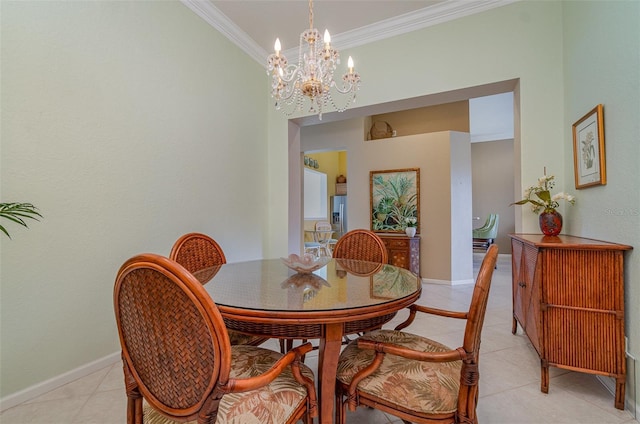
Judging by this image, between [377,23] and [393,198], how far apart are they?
2688 millimetres

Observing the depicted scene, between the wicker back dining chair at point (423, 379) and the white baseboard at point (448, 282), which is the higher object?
the wicker back dining chair at point (423, 379)

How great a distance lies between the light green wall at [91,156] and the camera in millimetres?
1617

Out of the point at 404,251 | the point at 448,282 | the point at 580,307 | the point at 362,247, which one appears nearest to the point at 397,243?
the point at 404,251

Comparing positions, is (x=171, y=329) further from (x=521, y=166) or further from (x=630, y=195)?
Answer: (x=521, y=166)

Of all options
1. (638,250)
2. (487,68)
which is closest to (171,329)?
(638,250)

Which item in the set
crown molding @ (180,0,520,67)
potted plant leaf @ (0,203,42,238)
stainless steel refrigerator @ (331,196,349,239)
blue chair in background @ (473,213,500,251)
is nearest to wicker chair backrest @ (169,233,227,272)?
potted plant leaf @ (0,203,42,238)

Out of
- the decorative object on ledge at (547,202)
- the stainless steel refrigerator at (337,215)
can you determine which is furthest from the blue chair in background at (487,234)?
the decorative object on ledge at (547,202)

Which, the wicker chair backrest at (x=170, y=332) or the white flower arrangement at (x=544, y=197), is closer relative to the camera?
the wicker chair backrest at (x=170, y=332)

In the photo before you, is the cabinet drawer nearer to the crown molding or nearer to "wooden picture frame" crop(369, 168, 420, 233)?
"wooden picture frame" crop(369, 168, 420, 233)

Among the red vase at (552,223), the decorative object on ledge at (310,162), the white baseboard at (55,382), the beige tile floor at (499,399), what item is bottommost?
the beige tile floor at (499,399)

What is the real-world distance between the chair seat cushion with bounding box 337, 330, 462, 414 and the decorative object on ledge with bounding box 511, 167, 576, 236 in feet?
5.30

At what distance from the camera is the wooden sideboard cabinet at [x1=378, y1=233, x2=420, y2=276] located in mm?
4473

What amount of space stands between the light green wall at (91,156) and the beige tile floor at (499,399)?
7.1 inches

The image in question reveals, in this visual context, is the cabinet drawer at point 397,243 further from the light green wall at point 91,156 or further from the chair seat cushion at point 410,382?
the chair seat cushion at point 410,382
